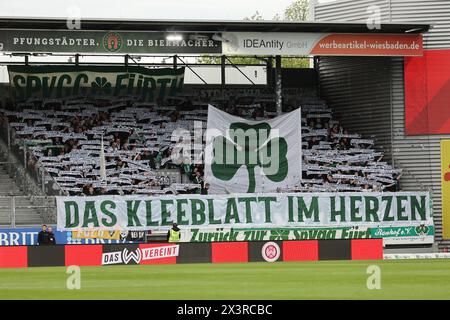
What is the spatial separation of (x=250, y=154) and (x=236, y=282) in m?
21.5

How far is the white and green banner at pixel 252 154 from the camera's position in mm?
50219

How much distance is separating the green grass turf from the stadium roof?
45.2ft

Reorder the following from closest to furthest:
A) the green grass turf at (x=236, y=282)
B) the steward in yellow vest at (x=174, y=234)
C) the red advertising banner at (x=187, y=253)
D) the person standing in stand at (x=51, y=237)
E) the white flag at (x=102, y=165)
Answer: the green grass turf at (x=236, y=282) < the red advertising banner at (x=187, y=253) < the person standing in stand at (x=51, y=237) < the steward in yellow vest at (x=174, y=234) < the white flag at (x=102, y=165)

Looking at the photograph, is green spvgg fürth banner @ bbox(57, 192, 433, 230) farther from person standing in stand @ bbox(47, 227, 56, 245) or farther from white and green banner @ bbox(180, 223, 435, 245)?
person standing in stand @ bbox(47, 227, 56, 245)

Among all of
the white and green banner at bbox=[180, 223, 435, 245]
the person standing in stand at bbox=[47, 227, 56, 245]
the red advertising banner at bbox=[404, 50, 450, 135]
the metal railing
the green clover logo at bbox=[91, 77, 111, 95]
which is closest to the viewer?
the person standing in stand at bbox=[47, 227, 56, 245]

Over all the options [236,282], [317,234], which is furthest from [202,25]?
[236,282]

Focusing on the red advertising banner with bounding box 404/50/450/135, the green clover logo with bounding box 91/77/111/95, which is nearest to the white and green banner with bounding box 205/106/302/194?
the red advertising banner with bounding box 404/50/450/135

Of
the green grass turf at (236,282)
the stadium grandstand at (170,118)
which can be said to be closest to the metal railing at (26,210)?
the stadium grandstand at (170,118)

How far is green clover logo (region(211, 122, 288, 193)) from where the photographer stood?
Answer: 50.5 meters

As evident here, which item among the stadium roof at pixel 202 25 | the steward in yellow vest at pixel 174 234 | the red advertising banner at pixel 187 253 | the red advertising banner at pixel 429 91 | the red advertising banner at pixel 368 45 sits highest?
the stadium roof at pixel 202 25

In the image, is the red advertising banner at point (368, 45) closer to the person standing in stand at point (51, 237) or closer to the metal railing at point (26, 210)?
the metal railing at point (26, 210)

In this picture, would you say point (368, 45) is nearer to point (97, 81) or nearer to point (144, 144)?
point (144, 144)

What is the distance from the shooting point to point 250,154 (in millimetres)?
51062
